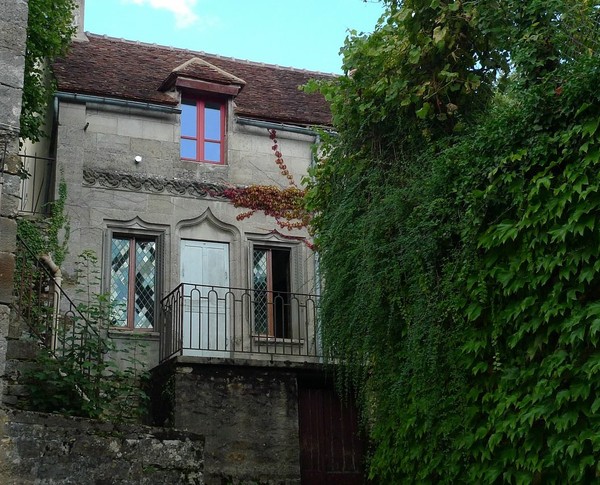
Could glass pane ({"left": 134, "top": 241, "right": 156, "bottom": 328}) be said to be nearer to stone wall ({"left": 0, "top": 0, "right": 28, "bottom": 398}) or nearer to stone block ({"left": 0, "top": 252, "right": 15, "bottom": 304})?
stone wall ({"left": 0, "top": 0, "right": 28, "bottom": 398})

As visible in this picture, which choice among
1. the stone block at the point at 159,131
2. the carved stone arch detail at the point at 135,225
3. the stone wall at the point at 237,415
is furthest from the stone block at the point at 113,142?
the stone wall at the point at 237,415

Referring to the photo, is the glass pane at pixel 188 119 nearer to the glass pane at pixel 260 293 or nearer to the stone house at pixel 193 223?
the stone house at pixel 193 223

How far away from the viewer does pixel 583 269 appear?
6.34 metres

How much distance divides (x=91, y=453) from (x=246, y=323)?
5.95 meters

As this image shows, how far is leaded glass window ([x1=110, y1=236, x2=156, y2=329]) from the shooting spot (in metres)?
13.0

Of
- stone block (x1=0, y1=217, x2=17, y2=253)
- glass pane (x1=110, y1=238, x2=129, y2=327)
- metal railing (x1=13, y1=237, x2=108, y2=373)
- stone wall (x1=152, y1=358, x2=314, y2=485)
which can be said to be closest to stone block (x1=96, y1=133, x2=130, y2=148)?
glass pane (x1=110, y1=238, x2=129, y2=327)

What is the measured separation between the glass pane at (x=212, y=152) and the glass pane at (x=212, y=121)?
12 centimetres

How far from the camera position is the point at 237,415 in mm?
10586

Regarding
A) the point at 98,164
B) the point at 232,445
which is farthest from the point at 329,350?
the point at 98,164

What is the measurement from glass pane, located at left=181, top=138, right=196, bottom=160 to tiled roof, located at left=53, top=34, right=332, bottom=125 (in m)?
0.66

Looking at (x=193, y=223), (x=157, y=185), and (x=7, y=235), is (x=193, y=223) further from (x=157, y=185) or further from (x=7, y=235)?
(x=7, y=235)

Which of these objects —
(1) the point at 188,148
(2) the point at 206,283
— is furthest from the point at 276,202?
(2) the point at 206,283

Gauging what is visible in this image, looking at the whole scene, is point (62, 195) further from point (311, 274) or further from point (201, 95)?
point (311, 274)

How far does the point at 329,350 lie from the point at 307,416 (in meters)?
2.38
